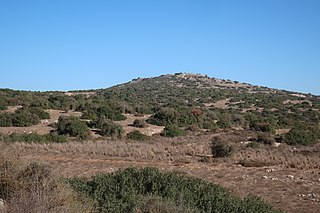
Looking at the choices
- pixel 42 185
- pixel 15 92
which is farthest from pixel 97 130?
pixel 42 185

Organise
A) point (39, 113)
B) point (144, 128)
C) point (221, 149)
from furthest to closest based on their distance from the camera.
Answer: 1. point (39, 113)
2. point (144, 128)
3. point (221, 149)

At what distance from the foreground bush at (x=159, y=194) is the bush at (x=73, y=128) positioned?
24052 mm

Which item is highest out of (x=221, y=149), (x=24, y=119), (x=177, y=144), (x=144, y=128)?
(x=24, y=119)

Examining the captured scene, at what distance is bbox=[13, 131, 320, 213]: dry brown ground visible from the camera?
567 inches

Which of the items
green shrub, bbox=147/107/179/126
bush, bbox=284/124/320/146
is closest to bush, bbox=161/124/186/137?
green shrub, bbox=147/107/179/126

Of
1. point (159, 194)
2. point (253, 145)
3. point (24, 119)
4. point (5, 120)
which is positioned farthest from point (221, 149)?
point (5, 120)

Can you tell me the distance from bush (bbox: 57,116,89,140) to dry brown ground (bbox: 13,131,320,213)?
17.3 ft

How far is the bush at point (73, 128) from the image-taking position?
34.6 m

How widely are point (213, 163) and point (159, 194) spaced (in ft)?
43.6

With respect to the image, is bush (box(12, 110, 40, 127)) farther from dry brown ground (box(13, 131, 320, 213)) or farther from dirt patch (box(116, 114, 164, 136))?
dry brown ground (box(13, 131, 320, 213))

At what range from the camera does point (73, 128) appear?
114 feet

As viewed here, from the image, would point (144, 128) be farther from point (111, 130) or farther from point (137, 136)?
point (137, 136)

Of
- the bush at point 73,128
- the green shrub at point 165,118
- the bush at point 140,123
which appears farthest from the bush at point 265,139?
the bush at point 73,128

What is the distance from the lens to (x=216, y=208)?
8.95m
